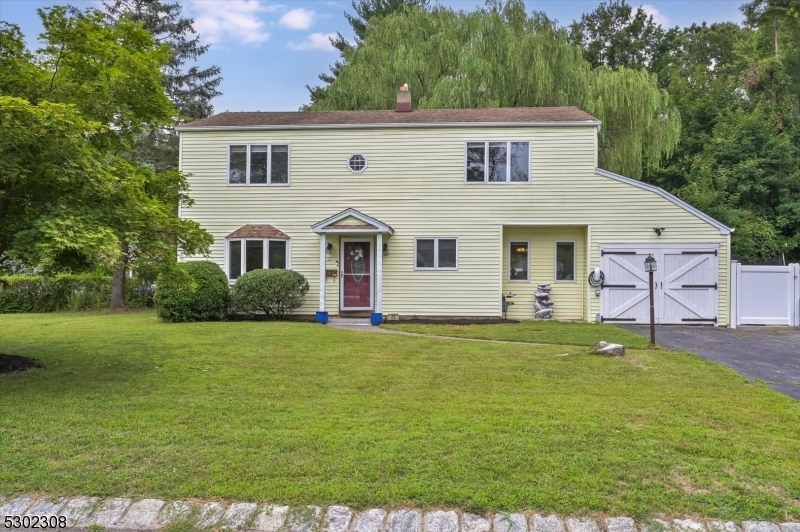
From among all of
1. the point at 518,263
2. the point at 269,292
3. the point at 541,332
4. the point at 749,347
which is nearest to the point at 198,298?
the point at 269,292

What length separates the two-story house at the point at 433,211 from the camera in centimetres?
1332

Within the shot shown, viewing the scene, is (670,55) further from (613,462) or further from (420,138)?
(613,462)

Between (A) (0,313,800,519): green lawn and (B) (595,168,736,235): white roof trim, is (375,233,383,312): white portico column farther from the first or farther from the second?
(B) (595,168,736,235): white roof trim

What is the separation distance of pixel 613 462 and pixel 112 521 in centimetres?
317

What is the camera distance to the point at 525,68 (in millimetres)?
17422

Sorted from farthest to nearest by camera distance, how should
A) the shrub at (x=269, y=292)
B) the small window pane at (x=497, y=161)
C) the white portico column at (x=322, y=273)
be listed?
the small window pane at (x=497, y=161), the white portico column at (x=322, y=273), the shrub at (x=269, y=292)

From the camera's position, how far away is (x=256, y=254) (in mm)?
13969

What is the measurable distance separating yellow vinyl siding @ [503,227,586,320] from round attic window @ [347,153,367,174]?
4467 millimetres

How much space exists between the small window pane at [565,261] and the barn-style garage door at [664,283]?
90 centimetres

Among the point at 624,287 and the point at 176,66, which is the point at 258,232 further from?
the point at 176,66

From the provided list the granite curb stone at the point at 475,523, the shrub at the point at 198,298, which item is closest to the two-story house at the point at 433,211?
the shrub at the point at 198,298

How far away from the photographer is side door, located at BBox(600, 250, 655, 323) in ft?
43.4

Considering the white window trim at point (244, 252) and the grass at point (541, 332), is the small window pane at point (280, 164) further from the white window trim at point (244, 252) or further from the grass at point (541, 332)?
the grass at point (541, 332)

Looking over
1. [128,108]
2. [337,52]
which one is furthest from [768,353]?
[337,52]
